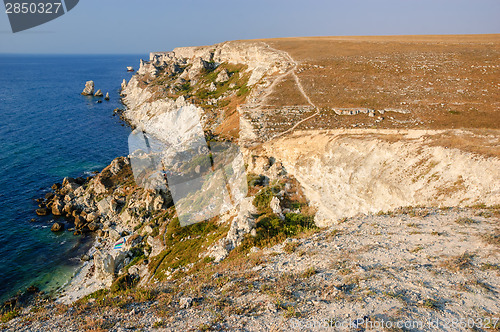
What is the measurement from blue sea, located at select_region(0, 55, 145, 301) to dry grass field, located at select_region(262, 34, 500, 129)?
135ft

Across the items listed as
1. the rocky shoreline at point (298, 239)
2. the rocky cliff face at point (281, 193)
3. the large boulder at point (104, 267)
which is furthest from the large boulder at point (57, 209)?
the large boulder at point (104, 267)

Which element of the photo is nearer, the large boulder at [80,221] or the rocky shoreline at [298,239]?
the rocky shoreline at [298,239]

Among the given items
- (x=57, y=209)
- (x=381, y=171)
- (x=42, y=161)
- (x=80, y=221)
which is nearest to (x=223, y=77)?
(x=42, y=161)

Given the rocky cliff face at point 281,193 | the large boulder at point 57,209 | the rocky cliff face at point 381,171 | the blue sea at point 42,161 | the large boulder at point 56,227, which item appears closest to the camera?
the rocky cliff face at point 381,171

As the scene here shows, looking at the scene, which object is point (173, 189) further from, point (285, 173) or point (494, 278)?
point (494, 278)

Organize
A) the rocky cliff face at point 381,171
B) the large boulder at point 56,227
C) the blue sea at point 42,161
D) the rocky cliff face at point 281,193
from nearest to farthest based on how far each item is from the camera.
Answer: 1. the rocky cliff face at point 381,171
2. the rocky cliff face at point 281,193
3. the blue sea at point 42,161
4. the large boulder at point 56,227

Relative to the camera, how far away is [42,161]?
65.9 m

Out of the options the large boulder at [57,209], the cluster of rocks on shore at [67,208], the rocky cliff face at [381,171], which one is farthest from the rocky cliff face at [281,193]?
the large boulder at [57,209]

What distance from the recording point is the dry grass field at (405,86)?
34.2m

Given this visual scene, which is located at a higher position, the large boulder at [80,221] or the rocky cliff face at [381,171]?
the rocky cliff face at [381,171]

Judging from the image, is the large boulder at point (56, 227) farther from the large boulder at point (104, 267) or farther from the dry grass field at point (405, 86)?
the dry grass field at point (405, 86)

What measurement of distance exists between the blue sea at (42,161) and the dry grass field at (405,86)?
41.1 metres

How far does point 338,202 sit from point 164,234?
76.7 ft

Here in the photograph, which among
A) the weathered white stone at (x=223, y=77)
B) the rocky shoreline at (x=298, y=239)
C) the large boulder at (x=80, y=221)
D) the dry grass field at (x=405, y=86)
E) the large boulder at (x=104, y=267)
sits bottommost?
the large boulder at (x=104, y=267)
